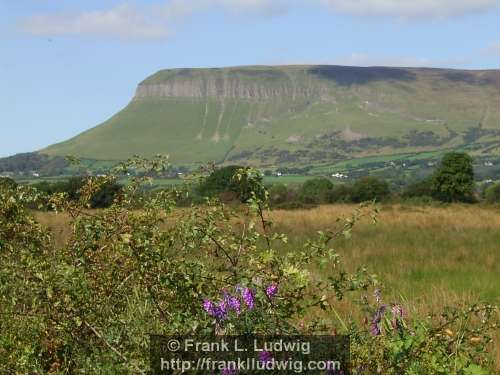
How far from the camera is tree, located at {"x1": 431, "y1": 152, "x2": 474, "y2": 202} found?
153 ft

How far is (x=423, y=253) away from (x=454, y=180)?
32.4m

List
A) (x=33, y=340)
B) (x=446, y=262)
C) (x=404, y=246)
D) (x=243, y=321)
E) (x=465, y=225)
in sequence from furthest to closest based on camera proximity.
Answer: (x=465, y=225)
(x=404, y=246)
(x=446, y=262)
(x=33, y=340)
(x=243, y=321)

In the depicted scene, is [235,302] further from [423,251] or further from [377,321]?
[423,251]

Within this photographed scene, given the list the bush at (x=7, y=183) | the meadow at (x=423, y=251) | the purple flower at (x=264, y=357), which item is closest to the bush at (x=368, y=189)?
the meadow at (x=423, y=251)

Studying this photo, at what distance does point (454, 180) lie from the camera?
46906 mm

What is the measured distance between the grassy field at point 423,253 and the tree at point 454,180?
19.2 metres

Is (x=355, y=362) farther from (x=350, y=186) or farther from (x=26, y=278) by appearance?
(x=350, y=186)

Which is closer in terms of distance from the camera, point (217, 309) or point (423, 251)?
point (217, 309)

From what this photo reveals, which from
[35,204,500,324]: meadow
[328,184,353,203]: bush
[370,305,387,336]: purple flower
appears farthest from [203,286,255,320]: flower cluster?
[328,184,353,203]: bush

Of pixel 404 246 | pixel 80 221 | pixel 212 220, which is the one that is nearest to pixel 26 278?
pixel 80 221

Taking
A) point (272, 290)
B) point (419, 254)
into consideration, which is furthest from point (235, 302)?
point (419, 254)

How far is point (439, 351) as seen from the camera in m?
4.63

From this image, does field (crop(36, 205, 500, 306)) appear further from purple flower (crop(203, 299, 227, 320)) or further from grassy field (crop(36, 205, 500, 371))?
purple flower (crop(203, 299, 227, 320))

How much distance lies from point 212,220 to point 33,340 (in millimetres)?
1823
